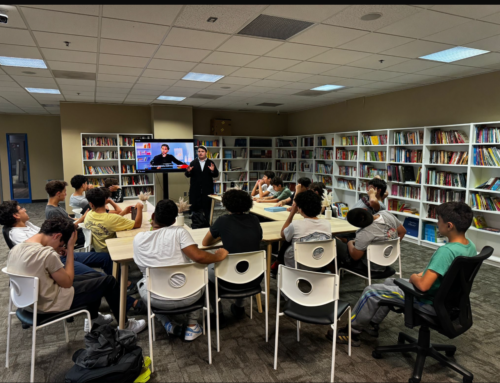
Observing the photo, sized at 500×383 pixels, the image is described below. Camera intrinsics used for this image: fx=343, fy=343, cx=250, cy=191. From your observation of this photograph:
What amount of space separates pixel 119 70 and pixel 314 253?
3978 mm

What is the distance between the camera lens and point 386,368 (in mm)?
2533

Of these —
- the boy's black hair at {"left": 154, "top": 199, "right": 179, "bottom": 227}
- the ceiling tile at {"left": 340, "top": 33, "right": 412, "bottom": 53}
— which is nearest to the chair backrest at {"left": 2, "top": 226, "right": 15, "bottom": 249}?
the boy's black hair at {"left": 154, "top": 199, "right": 179, "bottom": 227}

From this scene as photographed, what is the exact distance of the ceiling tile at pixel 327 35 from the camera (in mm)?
3480

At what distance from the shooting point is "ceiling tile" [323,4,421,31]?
2.96m

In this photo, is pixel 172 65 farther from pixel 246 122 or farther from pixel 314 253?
pixel 246 122

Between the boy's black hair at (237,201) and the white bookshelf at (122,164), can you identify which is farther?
the white bookshelf at (122,164)

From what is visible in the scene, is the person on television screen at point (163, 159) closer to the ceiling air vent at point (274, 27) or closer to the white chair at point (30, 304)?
the ceiling air vent at point (274, 27)

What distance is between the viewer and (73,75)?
5.45 m

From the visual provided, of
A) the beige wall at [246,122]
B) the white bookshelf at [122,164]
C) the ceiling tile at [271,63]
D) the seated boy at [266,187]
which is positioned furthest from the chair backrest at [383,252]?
the beige wall at [246,122]

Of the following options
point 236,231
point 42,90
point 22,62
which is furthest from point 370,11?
point 42,90

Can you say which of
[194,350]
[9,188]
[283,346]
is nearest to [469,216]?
[283,346]

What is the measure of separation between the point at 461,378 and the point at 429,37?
10.7 feet

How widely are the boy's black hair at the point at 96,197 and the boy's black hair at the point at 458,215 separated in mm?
3110

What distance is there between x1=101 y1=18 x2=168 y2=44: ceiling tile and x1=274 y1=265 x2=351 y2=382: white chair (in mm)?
2659
